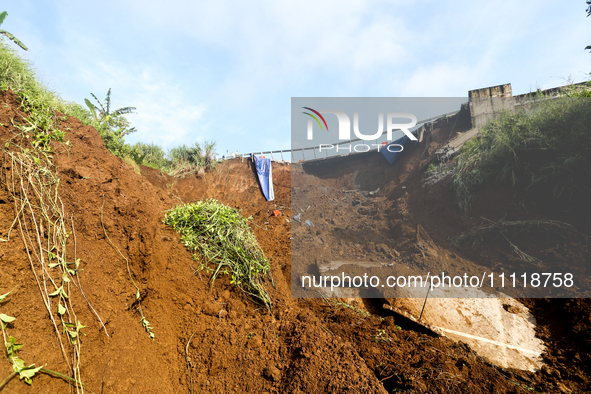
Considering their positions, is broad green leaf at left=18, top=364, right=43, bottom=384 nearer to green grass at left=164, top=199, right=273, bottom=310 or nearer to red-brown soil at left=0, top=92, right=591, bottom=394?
red-brown soil at left=0, top=92, right=591, bottom=394

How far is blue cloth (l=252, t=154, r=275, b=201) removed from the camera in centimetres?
1180

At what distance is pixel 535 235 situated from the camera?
679cm

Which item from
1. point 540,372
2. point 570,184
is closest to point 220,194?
point 540,372

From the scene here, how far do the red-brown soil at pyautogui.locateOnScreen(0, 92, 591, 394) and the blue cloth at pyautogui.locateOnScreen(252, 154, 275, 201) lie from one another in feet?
26.1

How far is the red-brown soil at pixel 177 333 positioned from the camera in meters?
1.82

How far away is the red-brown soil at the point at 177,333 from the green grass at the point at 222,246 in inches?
4.6

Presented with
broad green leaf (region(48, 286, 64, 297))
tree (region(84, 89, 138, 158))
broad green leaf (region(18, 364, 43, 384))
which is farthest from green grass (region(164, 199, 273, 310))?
tree (region(84, 89, 138, 158))

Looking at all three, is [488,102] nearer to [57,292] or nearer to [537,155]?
[537,155]

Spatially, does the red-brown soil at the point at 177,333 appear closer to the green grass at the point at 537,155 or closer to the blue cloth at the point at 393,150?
the green grass at the point at 537,155

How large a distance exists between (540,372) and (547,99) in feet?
27.3

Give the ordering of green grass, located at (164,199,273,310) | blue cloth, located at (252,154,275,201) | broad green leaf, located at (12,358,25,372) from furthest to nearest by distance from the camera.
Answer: blue cloth, located at (252,154,275,201) < green grass, located at (164,199,273,310) < broad green leaf, located at (12,358,25,372)

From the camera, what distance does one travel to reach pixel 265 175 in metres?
12.0

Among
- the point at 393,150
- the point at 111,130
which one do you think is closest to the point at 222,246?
the point at 111,130

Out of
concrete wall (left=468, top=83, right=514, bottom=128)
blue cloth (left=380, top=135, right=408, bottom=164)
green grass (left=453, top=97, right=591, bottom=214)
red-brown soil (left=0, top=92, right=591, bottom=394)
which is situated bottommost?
red-brown soil (left=0, top=92, right=591, bottom=394)
